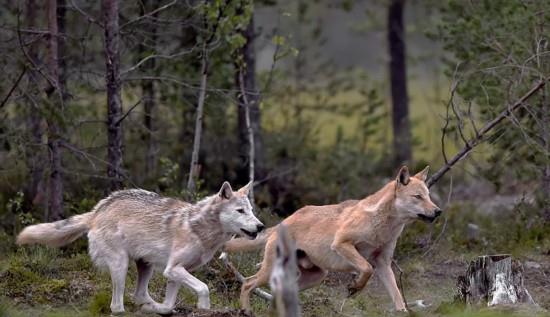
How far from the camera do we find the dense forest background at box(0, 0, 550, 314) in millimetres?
15469

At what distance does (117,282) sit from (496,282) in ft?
14.1

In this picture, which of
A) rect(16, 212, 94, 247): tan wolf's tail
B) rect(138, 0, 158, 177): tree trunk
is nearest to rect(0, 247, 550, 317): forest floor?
rect(16, 212, 94, 247): tan wolf's tail

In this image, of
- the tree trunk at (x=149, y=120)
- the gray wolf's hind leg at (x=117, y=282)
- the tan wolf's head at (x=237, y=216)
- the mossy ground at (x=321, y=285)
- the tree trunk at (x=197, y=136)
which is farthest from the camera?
the tree trunk at (x=149, y=120)

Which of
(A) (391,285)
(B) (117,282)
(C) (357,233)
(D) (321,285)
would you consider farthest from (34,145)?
(A) (391,285)

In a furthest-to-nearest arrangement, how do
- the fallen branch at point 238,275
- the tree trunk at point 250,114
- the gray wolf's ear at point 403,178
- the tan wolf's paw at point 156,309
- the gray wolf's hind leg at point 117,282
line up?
1. the tree trunk at point 250,114
2. the fallen branch at point 238,275
3. the gray wolf's ear at point 403,178
4. the gray wolf's hind leg at point 117,282
5. the tan wolf's paw at point 156,309

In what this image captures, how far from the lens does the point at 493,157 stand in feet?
58.5

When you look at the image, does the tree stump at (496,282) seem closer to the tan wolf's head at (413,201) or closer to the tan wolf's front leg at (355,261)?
the tan wolf's head at (413,201)

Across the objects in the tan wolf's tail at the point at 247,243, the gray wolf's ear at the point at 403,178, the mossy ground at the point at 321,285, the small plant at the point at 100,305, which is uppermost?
the gray wolf's ear at the point at 403,178

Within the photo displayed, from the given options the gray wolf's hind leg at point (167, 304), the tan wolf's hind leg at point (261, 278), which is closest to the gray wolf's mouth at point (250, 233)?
the tan wolf's hind leg at point (261, 278)

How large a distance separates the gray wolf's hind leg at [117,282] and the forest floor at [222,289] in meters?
0.17

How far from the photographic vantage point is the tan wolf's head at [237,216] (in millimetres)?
11742

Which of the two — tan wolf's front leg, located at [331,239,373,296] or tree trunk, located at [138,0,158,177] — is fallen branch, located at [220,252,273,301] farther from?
tree trunk, located at [138,0,158,177]

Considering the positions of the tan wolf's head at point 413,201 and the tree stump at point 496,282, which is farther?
the tan wolf's head at point 413,201

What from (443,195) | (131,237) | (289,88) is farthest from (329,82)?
(131,237)
